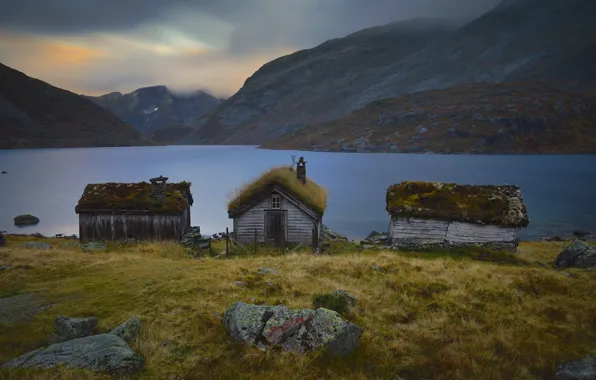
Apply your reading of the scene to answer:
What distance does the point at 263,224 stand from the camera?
31.4m

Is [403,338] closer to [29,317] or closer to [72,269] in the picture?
[29,317]

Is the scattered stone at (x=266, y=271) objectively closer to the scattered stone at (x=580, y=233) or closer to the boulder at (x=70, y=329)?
the boulder at (x=70, y=329)

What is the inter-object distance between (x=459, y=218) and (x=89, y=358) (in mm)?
28341

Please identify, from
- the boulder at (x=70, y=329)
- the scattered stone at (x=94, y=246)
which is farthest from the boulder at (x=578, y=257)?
the scattered stone at (x=94, y=246)

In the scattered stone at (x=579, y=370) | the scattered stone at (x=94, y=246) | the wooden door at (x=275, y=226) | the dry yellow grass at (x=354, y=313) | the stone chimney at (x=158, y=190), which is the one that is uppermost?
the stone chimney at (x=158, y=190)

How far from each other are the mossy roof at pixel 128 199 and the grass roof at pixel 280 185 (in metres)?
5.92

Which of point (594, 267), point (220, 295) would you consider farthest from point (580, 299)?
point (220, 295)

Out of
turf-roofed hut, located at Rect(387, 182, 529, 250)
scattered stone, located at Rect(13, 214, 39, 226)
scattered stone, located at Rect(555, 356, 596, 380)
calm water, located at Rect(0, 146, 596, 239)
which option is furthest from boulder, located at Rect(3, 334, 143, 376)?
scattered stone, located at Rect(13, 214, 39, 226)

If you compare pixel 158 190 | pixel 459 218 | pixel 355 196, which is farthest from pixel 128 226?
pixel 355 196

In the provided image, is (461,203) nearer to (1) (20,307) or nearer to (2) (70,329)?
(2) (70,329)

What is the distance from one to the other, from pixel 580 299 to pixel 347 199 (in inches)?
2586

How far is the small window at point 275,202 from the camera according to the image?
102ft

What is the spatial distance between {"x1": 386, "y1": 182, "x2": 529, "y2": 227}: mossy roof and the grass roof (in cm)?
666

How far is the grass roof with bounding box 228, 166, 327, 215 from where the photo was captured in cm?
3066
